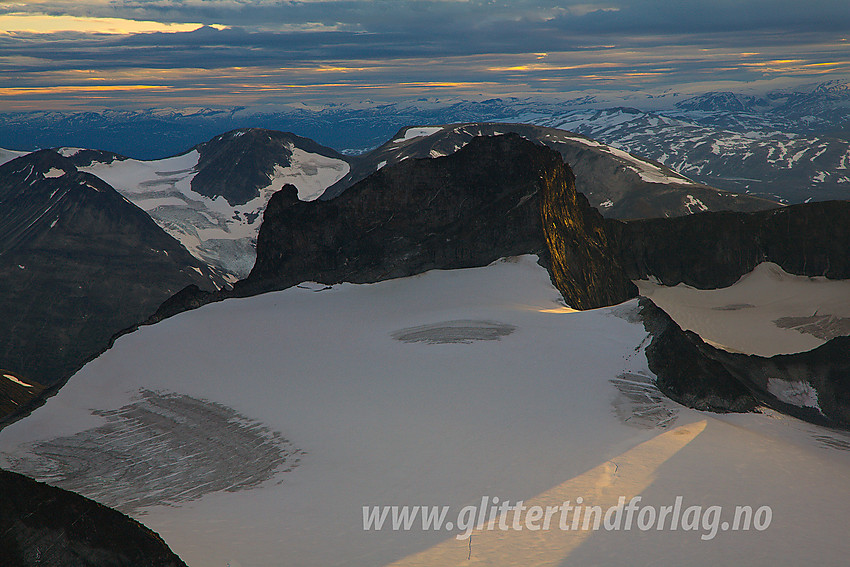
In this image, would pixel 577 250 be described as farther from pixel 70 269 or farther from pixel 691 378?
pixel 70 269

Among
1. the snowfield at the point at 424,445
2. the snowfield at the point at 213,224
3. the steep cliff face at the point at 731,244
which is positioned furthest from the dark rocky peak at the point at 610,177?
the snowfield at the point at 424,445

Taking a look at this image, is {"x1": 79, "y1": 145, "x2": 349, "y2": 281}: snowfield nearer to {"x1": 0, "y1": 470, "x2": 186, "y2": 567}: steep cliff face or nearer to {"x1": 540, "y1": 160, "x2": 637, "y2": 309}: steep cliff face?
{"x1": 540, "y1": 160, "x2": 637, "y2": 309}: steep cliff face

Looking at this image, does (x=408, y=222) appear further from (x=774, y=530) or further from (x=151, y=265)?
(x=151, y=265)

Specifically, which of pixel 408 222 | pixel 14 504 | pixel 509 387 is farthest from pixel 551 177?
pixel 14 504

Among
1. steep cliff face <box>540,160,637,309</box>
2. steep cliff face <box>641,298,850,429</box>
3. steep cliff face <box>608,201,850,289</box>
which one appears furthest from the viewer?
steep cliff face <box>608,201,850,289</box>

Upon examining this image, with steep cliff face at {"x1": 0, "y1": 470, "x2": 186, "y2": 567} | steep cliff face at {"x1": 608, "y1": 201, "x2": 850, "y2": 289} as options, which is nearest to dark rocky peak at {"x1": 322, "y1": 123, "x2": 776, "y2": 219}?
steep cliff face at {"x1": 608, "y1": 201, "x2": 850, "y2": 289}

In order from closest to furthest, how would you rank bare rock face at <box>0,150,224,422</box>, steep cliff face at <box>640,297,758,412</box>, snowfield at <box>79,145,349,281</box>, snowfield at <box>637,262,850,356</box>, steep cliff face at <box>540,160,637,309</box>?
steep cliff face at <box>640,297,758,412</box> → steep cliff face at <box>540,160,637,309</box> → snowfield at <box>637,262,850,356</box> → bare rock face at <box>0,150,224,422</box> → snowfield at <box>79,145,349,281</box>

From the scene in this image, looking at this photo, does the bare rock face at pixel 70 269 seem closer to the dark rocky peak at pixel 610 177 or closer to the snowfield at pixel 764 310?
the dark rocky peak at pixel 610 177
